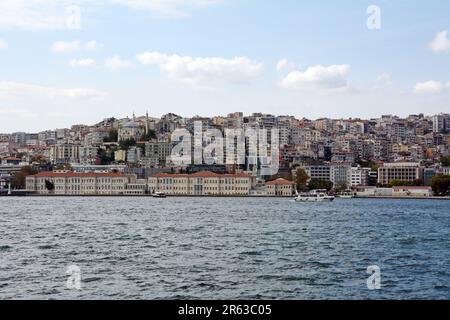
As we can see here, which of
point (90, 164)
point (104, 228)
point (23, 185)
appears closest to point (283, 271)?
point (104, 228)

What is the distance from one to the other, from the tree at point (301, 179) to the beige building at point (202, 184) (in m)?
3.47

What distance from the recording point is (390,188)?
58.9 meters

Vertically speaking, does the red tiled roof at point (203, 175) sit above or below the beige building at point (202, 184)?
above

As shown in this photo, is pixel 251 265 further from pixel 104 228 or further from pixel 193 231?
pixel 104 228

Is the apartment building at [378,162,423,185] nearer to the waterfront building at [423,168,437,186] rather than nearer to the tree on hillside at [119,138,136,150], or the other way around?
the waterfront building at [423,168,437,186]

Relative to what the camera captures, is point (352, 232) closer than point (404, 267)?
No

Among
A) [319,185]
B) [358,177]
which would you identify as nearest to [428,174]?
[358,177]

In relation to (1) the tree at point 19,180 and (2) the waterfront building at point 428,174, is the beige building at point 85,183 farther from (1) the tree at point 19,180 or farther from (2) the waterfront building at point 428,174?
(2) the waterfront building at point 428,174

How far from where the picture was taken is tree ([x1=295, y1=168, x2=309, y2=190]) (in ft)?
202

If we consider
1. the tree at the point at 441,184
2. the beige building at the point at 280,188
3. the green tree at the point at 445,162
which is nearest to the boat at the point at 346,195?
the beige building at the point at 280,188

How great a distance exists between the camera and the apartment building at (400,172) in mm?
62781

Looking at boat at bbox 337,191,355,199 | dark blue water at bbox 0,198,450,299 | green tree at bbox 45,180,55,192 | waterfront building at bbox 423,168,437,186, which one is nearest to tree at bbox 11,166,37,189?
green tree at bbox 45,180,55,192

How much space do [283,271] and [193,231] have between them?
8121 mm

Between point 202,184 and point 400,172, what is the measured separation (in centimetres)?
1549
